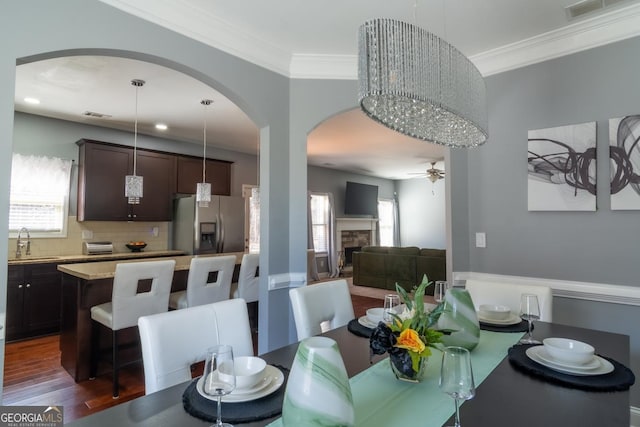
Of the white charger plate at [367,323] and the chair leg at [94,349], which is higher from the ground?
the white charger plate at [367,323]

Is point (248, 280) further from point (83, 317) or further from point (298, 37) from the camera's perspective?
point (298, 37)

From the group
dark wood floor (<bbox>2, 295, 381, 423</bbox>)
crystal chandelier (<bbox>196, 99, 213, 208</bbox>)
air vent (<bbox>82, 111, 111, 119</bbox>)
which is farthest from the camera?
air vent (<bbox>82, 111, 111, 119</bbox>)

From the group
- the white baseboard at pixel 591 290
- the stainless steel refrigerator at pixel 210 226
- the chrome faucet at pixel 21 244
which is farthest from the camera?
the stainless steel refrigerator at pixel 210 226

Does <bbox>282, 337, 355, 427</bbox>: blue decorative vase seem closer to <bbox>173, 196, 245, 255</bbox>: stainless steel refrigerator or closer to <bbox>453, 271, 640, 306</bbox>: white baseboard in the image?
<bbox>453, 271, 640, 306</bbox>: white baseboard

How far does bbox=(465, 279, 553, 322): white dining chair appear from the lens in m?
2.00

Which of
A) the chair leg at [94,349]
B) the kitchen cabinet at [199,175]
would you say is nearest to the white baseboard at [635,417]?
the chair leg at [94,349]

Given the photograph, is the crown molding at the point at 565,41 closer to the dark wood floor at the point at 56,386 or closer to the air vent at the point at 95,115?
the dark wood floor at the point at 56,386

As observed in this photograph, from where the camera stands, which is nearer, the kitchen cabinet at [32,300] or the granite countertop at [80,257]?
the kitchen cabinet at [32,300]

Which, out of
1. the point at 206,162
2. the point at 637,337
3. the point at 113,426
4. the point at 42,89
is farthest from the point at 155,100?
the point at 637,337

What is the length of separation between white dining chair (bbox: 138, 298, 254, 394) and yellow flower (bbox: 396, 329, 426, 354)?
691 millimetres

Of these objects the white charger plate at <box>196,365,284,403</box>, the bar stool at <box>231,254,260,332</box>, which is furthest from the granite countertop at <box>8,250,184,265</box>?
the white charger plate at <box>196,365,284,403</box>

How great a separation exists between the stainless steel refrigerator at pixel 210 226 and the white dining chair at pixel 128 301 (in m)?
2.36

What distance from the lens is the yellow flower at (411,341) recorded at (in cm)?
106

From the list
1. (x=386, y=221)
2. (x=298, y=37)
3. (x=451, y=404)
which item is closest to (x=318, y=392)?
(x=451, y=404)
